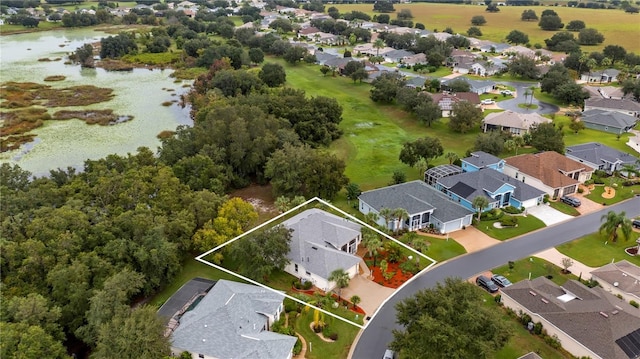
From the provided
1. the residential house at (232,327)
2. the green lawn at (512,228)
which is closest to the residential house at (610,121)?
the green lawn at (512,228)

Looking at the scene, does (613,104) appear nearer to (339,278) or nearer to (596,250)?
(596,250)

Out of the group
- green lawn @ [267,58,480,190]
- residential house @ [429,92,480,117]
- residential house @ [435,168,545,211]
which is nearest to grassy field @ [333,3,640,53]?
residential house @ [429,92,480,117]

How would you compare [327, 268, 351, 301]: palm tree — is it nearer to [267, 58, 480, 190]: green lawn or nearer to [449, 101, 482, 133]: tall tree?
[267, 58, 480, 190]: green lawn

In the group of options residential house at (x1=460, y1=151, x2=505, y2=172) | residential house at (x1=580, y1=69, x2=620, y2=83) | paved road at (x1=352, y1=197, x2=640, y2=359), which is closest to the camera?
paved road at (x1=352, y1=197, x2=640, y2=359)

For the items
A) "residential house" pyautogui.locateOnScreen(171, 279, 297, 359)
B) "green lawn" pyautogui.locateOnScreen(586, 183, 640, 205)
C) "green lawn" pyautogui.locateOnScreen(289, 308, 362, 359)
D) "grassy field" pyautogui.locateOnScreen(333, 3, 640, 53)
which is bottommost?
"green lawn" pyautogui.locateOnScreen(289, 308, 362, 359)

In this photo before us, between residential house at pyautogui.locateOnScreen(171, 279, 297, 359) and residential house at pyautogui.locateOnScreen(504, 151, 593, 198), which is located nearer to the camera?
residential house at pyautogui.locateOnScreen(171, 279, 297, 359)

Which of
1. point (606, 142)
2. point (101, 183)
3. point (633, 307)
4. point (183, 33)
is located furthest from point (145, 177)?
point (183, 33)

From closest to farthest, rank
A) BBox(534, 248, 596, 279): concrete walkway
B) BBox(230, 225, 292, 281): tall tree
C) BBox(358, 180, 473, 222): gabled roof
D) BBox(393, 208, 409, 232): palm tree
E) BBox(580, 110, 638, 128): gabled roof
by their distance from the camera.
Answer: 1. BBox(230, 225, 292, 281): tall tree
2. BBox(534, 248, 596, 279): concrete walkway
3. BBox(393, 208, 409, 232): palm tree
4. BBox(358, 180, 473, 222): gabled roof
5. BBox(580, 110, 638, 128): gabled roof
